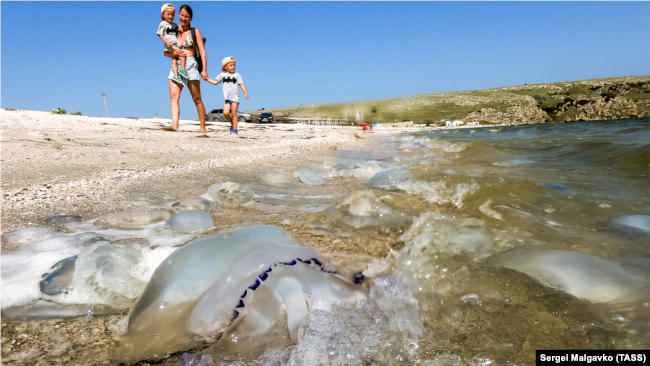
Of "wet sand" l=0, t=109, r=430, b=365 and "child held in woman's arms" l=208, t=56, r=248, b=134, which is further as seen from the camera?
"child held in woman's arms" l=208, t=56, r=248, b=134

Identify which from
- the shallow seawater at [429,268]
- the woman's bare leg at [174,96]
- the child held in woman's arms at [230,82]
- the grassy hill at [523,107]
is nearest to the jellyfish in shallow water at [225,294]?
the shallow seawater at [429,268]

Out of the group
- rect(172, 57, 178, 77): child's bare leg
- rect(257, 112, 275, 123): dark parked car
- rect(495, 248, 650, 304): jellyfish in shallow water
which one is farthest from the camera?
rect(257, 112, 275, 123): dark parked car

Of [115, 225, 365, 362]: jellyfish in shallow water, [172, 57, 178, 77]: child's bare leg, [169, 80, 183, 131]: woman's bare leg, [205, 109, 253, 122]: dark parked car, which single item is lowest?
[115, 225, 365, 362]: jellyfish in shallow water

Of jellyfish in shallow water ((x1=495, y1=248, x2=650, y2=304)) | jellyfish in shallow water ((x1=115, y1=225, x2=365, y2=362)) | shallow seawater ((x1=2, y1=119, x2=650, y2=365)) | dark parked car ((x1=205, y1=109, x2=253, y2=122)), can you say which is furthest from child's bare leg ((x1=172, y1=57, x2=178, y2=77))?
dark parked car ((x1=205, y1=109, x2=253, y2=122))

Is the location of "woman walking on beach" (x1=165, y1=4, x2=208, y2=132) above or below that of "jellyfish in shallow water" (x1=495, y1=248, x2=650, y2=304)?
above

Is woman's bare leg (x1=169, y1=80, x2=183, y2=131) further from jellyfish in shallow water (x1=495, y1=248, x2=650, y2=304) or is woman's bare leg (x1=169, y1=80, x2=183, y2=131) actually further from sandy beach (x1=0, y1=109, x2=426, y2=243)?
jellyfish in shallow water (x1=495, y1=248, x2=650, y2=304)

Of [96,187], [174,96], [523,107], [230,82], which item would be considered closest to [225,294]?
[96,187]

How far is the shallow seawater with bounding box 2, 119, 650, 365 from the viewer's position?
0.78 metres

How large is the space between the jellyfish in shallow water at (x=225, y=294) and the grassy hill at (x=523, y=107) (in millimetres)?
25098

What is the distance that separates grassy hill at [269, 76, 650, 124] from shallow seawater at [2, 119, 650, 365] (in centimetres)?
2380

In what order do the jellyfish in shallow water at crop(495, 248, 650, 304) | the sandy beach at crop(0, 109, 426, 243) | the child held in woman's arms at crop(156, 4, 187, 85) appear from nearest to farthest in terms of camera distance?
the jellyfish in shallow water at crop(495, 248, 650, 304) < the sandy beach at crop(0, 109, 426, 243) < the child held in woman's arms at crop(156, 4, 187, 85)

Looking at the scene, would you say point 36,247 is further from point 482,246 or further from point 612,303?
point 612,303

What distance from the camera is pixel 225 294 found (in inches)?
35.3

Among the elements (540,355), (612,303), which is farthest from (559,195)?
(540,355)
